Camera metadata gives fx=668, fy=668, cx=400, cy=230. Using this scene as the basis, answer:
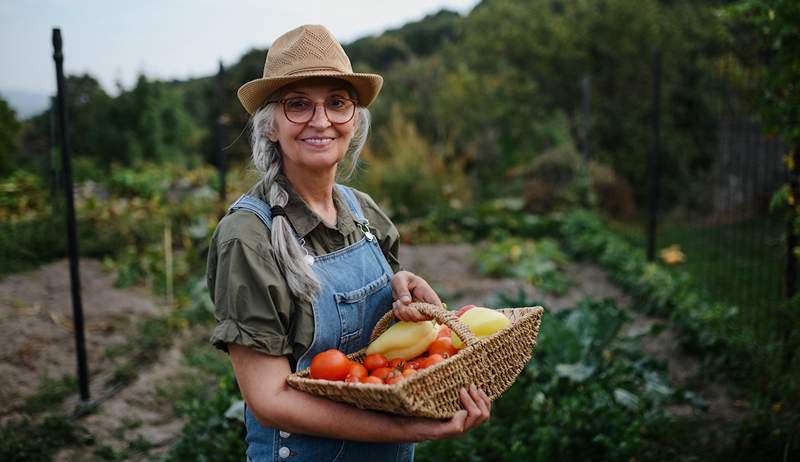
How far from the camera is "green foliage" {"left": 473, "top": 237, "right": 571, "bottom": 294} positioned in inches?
265

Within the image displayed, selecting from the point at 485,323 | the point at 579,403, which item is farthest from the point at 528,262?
the point at 485,323

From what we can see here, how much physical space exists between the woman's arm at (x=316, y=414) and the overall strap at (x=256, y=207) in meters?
0.33

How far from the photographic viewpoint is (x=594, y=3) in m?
14.3

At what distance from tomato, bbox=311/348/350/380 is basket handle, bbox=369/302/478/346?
260 mm

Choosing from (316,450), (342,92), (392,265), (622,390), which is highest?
(342,92)

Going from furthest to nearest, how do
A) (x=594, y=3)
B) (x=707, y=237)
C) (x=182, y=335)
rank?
(x=594, y=3) < (x=707, y=237) < (x=182, y=335)

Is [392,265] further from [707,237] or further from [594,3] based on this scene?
[594,3]

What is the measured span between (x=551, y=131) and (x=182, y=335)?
8.02 meters

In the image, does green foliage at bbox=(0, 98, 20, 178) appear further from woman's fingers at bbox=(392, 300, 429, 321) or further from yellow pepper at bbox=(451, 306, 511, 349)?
yellow pepper at bbox=(451, 306, 511, 349)

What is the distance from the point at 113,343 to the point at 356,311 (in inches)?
150

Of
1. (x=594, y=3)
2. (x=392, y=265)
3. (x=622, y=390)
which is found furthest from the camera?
(x=594, y=3)

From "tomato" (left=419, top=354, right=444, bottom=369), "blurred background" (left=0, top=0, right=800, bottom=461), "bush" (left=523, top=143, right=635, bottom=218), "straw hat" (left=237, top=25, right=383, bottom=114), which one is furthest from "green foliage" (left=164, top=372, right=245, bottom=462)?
"bush" (left=523, top=143, right=635, bottom=218)

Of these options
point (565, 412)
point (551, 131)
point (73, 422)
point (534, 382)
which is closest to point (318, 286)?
point (565, 412)

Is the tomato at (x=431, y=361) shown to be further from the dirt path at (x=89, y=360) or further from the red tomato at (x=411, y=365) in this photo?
the dirt path at (x=89, y=360)
